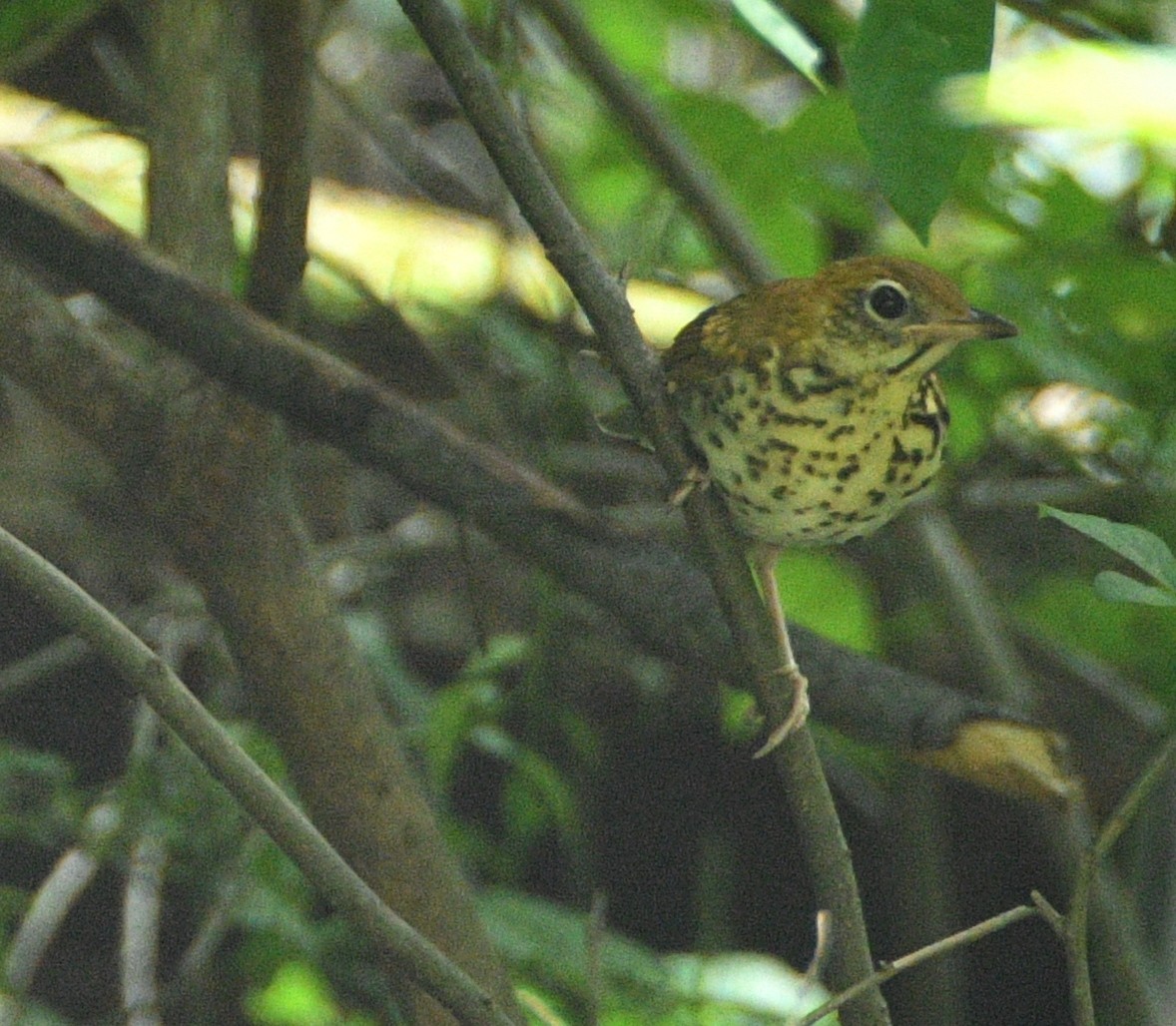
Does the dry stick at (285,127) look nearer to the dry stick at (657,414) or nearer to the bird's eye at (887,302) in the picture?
the dry stick at (657,414)

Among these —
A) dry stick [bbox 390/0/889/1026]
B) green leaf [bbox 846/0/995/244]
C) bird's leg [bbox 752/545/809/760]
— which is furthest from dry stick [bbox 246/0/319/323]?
green leaf [bbox 846/0/995/244]

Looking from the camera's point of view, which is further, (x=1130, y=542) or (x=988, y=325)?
(x=988, y=325)

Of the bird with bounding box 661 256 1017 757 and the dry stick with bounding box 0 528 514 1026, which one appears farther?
the bird with bounding box 661 256 1017 757

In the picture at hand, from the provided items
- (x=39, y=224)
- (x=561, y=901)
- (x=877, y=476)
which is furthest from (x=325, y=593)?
(x=561, y=901)

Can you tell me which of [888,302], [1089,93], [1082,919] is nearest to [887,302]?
[888,302]

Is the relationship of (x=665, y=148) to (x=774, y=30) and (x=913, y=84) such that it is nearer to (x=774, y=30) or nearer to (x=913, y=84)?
(x=774, y=30)

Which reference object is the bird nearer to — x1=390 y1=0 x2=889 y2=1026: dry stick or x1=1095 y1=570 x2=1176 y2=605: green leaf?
x1=390 y1=0 x2=889 y2=1026: dry stick
